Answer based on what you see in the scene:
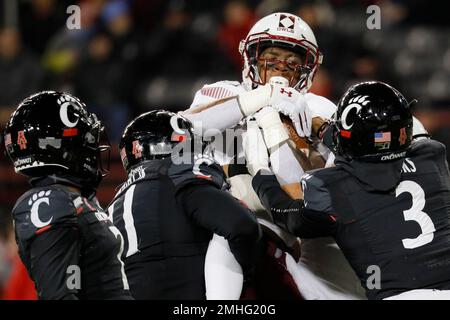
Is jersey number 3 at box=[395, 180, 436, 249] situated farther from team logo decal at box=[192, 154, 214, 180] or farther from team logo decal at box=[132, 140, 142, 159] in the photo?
team logo decal at box=[132, 140, 142, 159]

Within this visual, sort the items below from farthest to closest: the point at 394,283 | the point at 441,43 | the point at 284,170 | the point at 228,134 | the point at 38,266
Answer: the point at 441,43 < the point at 228,134 < the point at 284,170 < the point at 394,283 < the point at 38,266

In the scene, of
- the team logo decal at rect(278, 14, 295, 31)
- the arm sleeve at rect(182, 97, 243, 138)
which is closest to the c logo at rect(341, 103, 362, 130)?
the arm sleeve at rect(182, 97, 243, 138)

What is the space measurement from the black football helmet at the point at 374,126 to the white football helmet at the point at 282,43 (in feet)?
2.32

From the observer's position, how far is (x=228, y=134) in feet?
14.0

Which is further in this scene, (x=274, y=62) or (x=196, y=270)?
(x=274, y=62)

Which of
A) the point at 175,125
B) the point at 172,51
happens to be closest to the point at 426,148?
the point at 175,125

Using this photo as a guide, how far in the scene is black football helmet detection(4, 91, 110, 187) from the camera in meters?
3.16

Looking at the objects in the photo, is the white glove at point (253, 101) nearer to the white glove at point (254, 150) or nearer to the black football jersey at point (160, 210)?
the white glove at point (254, 150)

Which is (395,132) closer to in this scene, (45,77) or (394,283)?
(394,283)

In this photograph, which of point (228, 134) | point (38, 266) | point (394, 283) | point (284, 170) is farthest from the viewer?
point (228, 134)

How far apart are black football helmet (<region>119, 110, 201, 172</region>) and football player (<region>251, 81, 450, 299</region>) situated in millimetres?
493

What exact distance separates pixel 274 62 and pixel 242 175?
1.92 feet

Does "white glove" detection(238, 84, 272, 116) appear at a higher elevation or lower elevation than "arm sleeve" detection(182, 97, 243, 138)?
higher
